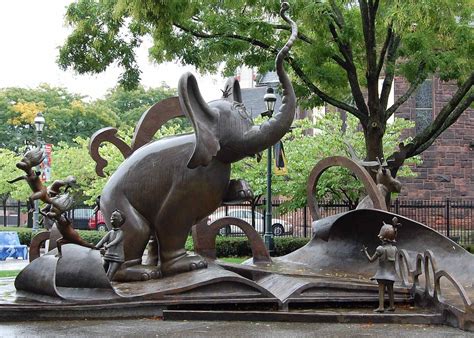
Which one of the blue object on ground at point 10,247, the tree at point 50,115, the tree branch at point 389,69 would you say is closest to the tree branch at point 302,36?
the tree branch at point 389,69

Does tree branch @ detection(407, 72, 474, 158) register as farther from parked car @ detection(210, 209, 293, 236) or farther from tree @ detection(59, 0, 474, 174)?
parked car @ detection(210, 209, 293, 236)

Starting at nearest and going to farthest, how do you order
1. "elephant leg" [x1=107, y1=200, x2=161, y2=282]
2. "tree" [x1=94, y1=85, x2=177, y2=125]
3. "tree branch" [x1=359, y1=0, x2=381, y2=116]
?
"elephant leg" [x1=107, y1=200, x2=161, y2=282], "tree branch" [x1=359, y1=0, x2=381, y2=116], "tree" [x1=94, y1=85, x2=177, y2=125]

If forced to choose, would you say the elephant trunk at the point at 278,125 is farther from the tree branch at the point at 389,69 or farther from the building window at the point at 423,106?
the building window at the point at 423,106

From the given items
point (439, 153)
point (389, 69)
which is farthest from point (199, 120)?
point (439, 153)

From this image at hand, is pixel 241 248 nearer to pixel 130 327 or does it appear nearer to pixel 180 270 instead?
pixel 180 270

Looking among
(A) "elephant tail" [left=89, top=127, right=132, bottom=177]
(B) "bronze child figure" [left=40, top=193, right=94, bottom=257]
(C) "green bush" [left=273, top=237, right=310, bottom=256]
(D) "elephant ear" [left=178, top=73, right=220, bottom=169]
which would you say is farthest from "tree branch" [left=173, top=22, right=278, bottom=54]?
(B) "bronze child figure" [left=40, top=193, right=94, bottom=257]

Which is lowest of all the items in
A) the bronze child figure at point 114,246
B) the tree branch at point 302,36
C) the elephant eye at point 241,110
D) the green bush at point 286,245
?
the green bush at point 286,245

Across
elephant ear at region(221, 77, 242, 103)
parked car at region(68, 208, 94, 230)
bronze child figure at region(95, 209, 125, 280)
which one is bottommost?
parked car at region(68, 208, 94, 230)

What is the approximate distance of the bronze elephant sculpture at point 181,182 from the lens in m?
8.01

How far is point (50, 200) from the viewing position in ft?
25.3

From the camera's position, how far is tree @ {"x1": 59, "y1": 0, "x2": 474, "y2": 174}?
1459 centimetres

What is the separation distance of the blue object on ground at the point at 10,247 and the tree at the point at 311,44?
649 centimetres

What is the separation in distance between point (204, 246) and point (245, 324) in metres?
2.80

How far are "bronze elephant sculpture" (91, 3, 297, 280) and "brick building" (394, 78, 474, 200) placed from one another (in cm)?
1982
